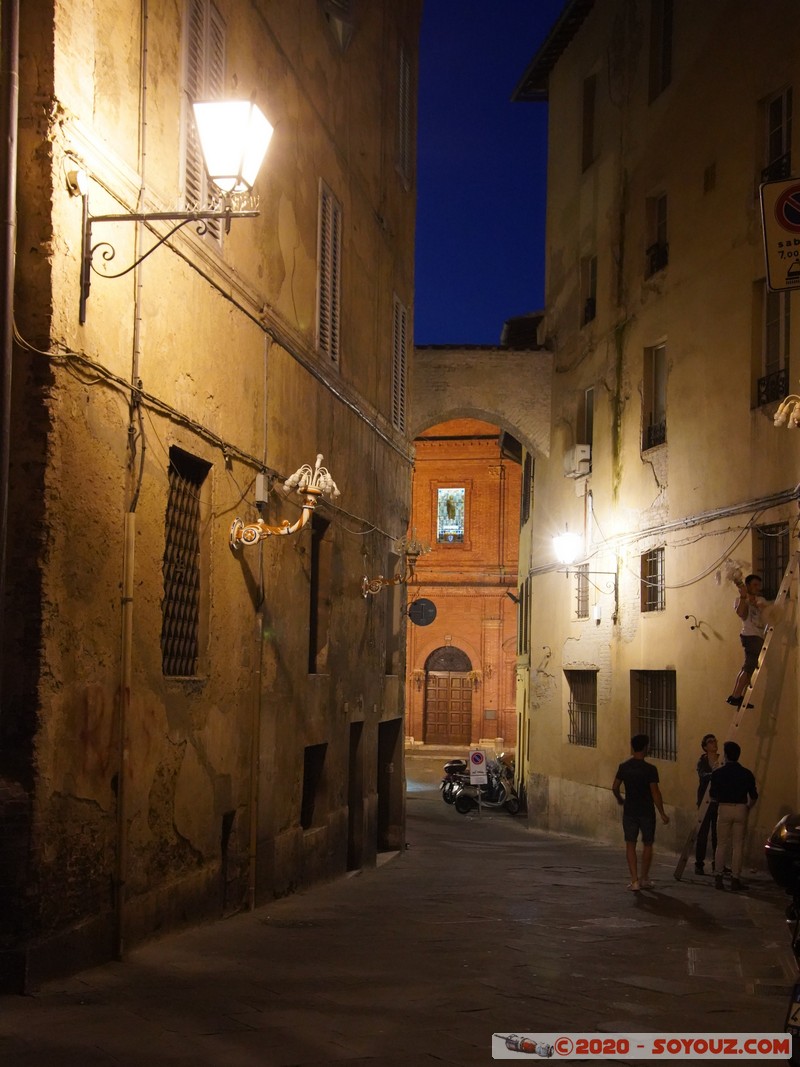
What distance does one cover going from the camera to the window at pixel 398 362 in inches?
728

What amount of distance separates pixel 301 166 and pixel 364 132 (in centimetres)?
350

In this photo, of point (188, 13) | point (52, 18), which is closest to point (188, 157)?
point (188, 13)

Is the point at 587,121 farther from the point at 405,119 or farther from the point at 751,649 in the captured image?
the point at 751,649

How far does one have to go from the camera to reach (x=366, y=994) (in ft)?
24.6

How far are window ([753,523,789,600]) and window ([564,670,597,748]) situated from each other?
6.73 meters

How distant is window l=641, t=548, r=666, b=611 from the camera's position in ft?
62.0

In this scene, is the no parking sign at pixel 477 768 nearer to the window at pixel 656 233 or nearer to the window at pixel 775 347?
the window at pixel 656 233

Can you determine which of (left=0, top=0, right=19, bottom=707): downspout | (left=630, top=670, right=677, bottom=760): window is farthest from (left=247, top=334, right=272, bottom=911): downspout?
(left=630, top=670, right=677, bottom=760): window

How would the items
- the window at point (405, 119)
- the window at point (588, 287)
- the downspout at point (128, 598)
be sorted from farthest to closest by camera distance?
the window at point (588, 287) → the window at point (405, 119) → the downspout at point (128, 598)

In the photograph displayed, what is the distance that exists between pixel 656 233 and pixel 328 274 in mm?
7882

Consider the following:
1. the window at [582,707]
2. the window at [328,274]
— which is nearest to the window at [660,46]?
the window at [328,274]

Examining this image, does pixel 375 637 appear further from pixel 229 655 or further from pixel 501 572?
pixel 501 572

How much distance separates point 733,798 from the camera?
13.3 meters

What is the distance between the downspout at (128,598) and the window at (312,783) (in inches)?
228
